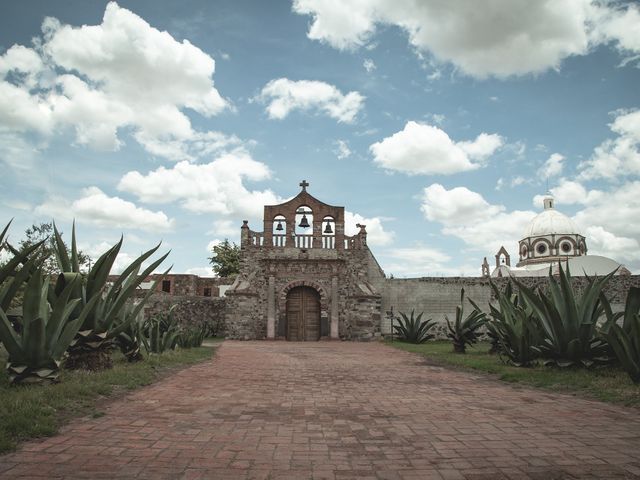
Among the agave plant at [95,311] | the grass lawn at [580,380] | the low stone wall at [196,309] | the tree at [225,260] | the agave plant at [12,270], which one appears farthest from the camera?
the tree at [225,260]

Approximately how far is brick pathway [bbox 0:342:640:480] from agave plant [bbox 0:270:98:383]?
917mm

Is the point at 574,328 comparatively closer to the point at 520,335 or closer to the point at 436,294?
the point at 520,335

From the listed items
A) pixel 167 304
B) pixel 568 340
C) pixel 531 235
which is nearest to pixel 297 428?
pixel 568 340

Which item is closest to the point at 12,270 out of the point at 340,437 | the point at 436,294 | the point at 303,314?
the point at 340,437

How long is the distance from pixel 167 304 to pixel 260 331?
502cm

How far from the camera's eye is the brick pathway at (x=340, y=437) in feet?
9.15

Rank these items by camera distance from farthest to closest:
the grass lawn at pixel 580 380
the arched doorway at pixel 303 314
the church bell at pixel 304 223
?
the church bell at pixel 304 223 < the arched doorway at pixel 303 314 < the grass lawn at pixel 580 380

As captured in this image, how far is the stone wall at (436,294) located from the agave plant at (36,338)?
1571 cm

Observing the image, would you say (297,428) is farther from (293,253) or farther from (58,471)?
(293,253)

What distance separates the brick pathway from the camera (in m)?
2.79

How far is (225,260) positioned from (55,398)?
116ft

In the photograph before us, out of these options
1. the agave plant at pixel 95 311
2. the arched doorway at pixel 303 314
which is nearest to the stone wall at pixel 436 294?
the arched doorway at pixel 303 314

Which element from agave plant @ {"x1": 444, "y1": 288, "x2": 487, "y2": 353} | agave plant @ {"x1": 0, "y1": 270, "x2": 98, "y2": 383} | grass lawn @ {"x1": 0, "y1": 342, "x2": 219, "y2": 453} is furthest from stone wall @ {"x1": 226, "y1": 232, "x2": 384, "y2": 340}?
agave plant @ {"x1": 0, "y1": 270, "x2": 98, "y2": 383}

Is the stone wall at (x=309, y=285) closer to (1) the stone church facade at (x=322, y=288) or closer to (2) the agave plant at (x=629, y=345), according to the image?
(1) the stone church facade at (x=322, y=288)
